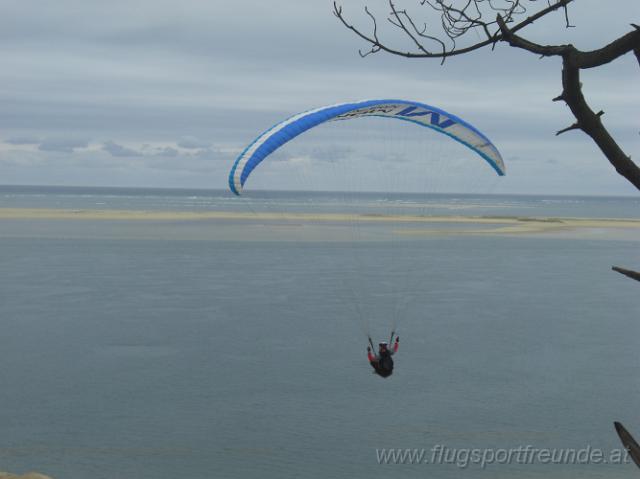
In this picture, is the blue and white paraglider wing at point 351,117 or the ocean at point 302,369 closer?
the blue and white paraglider wing at point 351,117

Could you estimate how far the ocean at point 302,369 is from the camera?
15.8 metres

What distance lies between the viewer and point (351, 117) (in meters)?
16.1

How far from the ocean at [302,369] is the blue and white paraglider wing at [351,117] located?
236 inches

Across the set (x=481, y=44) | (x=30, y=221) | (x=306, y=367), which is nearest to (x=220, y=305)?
(x=306, y=367)

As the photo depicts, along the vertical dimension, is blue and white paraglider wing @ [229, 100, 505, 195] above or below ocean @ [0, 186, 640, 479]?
above

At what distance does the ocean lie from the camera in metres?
15.8

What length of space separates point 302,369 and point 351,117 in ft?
26.9

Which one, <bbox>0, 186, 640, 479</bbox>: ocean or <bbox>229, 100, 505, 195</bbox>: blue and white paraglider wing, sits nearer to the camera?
<bbox>229, 100, 505, 195</bbox>: blue and white paraglider wing

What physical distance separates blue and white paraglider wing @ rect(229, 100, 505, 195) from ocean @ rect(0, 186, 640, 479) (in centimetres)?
599

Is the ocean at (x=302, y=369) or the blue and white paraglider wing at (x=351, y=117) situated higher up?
the blue and white paraglider wing at (x=351, y=117)

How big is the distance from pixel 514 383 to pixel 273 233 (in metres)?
52.4

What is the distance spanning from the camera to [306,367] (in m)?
21.6

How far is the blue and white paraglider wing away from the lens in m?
14.3

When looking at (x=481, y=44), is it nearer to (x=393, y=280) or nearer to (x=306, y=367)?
(x=306, y=367)
